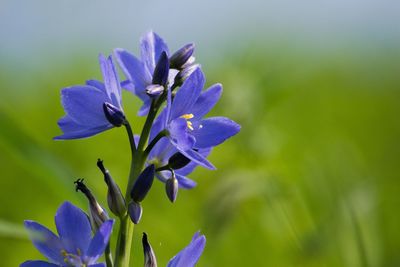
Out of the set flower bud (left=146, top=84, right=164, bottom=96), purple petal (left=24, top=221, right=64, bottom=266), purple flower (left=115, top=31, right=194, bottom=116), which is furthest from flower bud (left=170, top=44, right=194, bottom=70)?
purple petal (left=24, top=221, right=64, bottom=266)

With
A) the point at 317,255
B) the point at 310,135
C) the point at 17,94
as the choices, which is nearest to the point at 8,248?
the point at 317,255

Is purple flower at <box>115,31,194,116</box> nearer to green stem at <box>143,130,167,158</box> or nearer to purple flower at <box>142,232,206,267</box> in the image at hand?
green stem at <box>143,130,167,158</box>

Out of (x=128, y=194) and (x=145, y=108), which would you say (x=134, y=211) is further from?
(x=145, y=108)

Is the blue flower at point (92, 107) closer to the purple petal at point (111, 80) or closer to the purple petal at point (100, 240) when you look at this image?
the purple petal at point (111, 80)

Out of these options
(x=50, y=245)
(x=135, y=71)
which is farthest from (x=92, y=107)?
(x=50, y=245)

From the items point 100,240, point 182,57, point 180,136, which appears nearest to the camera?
point 100,240

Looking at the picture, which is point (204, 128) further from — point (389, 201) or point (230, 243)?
point (389, 201)

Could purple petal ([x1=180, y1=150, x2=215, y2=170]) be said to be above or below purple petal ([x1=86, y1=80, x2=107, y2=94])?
below
